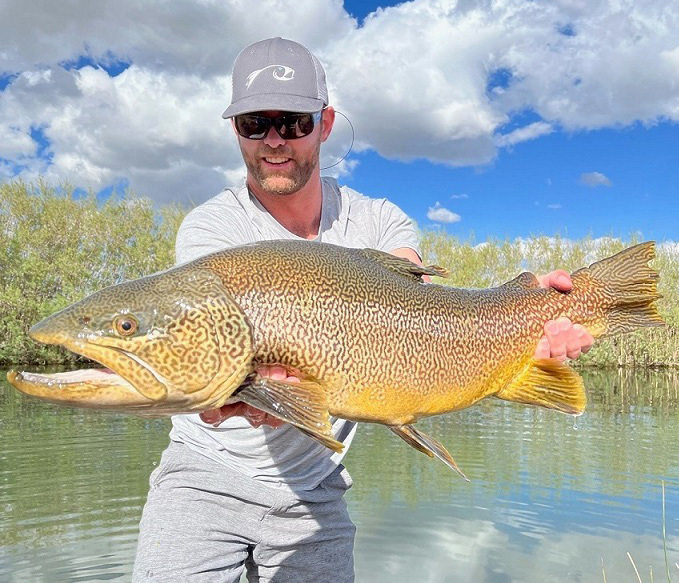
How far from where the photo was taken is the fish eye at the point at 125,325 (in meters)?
2.53

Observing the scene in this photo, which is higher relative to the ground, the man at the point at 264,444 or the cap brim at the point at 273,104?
the cap brim at the point at 273,104

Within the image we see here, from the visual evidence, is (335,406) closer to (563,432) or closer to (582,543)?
(582,543)

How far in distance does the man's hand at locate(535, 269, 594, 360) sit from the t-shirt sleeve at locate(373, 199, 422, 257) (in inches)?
32.9

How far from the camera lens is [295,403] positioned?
2.54 m

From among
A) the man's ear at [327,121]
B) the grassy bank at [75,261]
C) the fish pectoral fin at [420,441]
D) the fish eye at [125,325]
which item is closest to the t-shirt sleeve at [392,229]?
the man's ear at [327,121]

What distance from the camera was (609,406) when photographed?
1994 cm

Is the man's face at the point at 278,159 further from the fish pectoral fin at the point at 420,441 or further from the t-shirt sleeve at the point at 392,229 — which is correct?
the fish pectoral fin at the point at 420,441

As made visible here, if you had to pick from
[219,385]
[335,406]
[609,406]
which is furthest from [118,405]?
[609,406]

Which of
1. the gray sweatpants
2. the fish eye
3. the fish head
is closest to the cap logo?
the fish head

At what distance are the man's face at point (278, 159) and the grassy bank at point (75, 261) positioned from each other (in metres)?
28.9

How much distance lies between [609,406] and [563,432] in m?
4.88

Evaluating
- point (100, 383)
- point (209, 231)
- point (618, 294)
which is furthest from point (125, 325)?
point (618, 294)

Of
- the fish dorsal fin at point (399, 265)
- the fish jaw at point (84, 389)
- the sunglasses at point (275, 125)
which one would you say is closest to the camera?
the fish jaw at point (84, 389)

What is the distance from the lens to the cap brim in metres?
3.40
